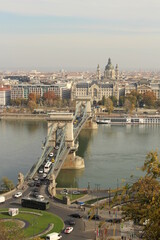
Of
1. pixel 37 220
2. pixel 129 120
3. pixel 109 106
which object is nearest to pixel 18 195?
pixel 37 220

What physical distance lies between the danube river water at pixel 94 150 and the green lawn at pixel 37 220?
11.6 ft

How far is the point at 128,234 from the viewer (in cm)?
682

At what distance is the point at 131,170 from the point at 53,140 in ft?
9.94

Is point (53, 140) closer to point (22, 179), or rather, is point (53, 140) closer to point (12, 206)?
point (22, 179)

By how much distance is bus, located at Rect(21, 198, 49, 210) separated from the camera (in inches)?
330

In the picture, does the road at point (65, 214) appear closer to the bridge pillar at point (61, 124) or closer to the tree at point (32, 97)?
the bridge pillar at point (61, 124)

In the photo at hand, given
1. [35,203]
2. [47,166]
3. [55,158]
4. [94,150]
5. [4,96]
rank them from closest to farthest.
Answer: [35,203] < [47,166] < [55,158] < [94,150] < [4,96]

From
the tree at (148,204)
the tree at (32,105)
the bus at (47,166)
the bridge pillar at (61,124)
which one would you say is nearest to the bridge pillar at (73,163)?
the bridge pillar at (61,124)

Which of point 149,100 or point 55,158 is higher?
point 55,158

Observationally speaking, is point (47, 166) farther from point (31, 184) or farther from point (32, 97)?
point (32, 97)

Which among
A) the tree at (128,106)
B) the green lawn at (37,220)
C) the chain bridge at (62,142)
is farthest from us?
the tree at (128,106)

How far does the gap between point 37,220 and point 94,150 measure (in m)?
9.46

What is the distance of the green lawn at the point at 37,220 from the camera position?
7296 millimetres

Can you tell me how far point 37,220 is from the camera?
7.76m
